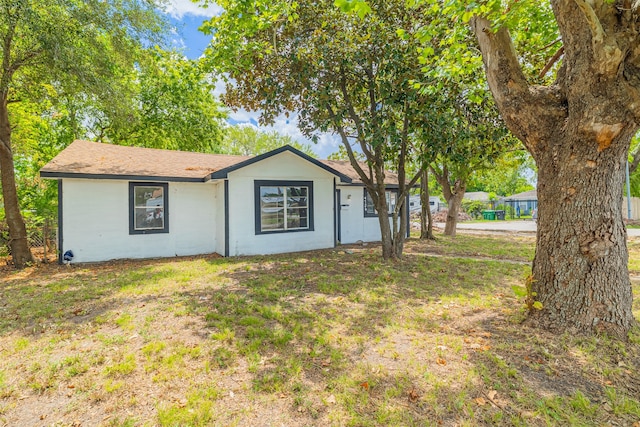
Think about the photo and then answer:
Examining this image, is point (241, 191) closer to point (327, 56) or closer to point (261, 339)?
point (327, 56)

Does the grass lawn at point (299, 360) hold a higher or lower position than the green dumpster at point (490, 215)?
lower

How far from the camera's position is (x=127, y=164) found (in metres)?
9.62

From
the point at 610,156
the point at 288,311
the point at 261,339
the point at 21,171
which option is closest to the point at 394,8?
the point at 610,156

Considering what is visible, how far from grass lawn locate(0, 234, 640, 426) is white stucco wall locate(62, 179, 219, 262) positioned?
2.80 meters

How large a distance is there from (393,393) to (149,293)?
467 cm

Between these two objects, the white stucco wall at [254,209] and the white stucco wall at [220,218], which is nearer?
the white stucco wall at [254,209]

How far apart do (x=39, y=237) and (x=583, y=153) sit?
46.2 ft

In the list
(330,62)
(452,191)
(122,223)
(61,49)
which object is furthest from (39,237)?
(452,191)

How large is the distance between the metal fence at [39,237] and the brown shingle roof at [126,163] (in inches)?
89.8

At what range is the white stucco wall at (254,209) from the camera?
973 cm

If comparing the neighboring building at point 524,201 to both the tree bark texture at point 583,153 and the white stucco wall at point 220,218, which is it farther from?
the tree bark texture at point 583,153

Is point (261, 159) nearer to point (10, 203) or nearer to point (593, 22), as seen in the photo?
point (10, 203)

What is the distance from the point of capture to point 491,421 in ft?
8.19

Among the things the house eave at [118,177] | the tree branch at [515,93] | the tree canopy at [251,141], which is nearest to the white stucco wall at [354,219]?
the house eave at [118,177]
